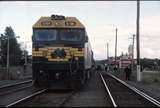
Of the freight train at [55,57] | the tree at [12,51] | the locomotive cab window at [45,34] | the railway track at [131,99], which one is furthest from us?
the tree at [12,51]

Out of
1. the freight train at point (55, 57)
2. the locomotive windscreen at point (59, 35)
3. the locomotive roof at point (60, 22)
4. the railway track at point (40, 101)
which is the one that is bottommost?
the railway track at point (40, 101)

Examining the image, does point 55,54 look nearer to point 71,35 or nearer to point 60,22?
point 71,35

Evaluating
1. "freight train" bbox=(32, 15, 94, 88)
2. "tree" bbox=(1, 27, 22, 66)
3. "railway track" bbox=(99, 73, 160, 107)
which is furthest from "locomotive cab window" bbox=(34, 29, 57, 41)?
"tree" bbox=(1, 27, 22, 66)

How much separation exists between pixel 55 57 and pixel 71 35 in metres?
1.74

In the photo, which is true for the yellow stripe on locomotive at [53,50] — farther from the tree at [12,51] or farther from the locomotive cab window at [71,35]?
the tree at [12,51]

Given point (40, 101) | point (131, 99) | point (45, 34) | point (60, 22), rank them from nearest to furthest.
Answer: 1. point (40, 101)
2. point (131, 99)
3. point (45, 34)
4. point (60, 22)

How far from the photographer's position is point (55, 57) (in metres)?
26.8

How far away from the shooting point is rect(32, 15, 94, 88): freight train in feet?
87.6

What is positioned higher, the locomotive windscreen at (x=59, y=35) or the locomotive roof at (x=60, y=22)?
the locomotive roof at (x=60, y=22)

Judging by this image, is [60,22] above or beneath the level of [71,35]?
above

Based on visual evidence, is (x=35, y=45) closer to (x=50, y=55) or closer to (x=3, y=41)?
(x=50, y=55)

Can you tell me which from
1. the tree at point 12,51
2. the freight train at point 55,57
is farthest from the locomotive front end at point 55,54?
the tree at point 12,51

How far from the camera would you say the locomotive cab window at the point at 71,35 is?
27.3m

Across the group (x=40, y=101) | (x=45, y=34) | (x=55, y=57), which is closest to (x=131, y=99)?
(x=40, y=101)
